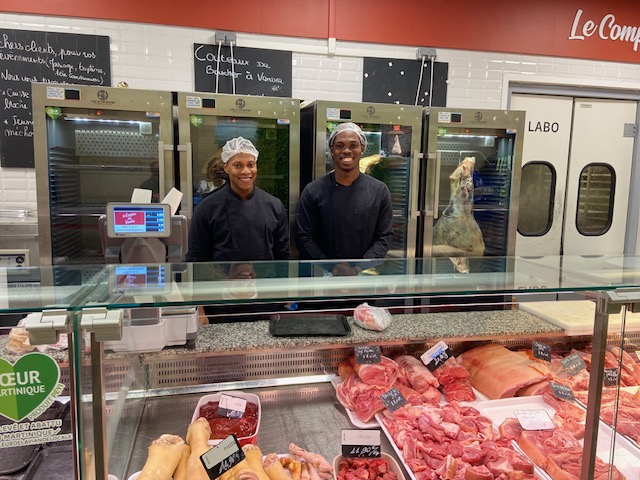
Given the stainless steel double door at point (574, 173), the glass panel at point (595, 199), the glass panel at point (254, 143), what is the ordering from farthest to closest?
the glass panel at point (595, 199), the stainless steel double door at point (574, 173), the glass panel at point (254, 143)

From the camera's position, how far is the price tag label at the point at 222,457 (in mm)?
1294

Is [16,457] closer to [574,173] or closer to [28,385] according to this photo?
[28,385]

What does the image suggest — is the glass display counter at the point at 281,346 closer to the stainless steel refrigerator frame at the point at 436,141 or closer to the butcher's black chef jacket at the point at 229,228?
the butcher's black chef jacket at the point at 229,228

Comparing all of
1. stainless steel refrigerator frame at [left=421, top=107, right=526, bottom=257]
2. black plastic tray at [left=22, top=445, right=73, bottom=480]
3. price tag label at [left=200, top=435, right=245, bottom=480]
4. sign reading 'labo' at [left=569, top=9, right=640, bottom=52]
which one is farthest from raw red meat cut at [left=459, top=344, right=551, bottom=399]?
sign reading 'labo' at [left=569, top=9, right=640, bottom=52]

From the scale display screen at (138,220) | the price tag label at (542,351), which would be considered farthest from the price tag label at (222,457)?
the price tag label at (542,351)

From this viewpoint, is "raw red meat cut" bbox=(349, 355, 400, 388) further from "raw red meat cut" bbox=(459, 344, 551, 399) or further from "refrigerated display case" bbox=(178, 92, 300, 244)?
"refrigerated display case" bbox=(178, 92, 300, 244)

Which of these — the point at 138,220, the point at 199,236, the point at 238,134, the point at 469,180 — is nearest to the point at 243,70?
the point at 238,134

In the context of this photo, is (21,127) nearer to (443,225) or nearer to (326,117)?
(326,117)

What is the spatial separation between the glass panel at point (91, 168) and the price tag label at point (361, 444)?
2.60 m

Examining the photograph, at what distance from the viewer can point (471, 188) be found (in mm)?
4129

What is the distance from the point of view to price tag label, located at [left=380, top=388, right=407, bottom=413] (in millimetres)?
1712

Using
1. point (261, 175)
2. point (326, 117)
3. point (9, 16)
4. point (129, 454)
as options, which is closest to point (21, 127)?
point (9, 16)

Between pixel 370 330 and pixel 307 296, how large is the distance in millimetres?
767

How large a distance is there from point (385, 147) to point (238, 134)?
1.16 meters
